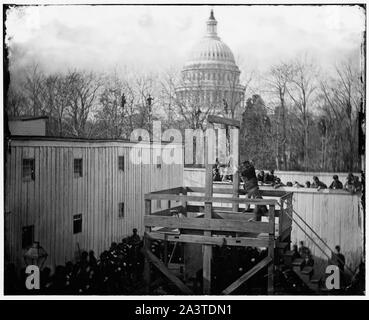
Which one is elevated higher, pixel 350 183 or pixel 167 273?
pixel 350 183

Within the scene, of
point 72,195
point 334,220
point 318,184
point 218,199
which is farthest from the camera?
point 318,184

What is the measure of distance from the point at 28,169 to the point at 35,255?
2344 mm

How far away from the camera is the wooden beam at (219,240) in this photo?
1546 cm

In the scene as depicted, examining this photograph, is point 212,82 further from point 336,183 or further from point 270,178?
point 336,183

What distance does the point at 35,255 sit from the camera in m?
14.6

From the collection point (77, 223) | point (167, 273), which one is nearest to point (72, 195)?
point (77, 223)

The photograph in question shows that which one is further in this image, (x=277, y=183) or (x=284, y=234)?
(x=277, y=183)

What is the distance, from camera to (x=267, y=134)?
2062 cm

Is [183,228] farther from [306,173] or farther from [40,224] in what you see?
[306,173]

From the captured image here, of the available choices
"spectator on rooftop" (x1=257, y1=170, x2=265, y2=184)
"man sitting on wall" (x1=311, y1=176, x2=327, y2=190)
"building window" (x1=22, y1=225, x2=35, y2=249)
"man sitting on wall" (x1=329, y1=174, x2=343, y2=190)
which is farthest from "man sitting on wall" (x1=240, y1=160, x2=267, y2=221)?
"building window" (x1=22, y1=225, x2=35, y2=249)

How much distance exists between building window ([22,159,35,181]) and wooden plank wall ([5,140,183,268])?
12 cm

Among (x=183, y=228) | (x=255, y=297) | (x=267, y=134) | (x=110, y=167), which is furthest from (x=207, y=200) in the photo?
(x=267, y=134)

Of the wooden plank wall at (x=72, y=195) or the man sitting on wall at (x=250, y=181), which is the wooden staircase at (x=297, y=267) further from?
the wooden plank wall at (x=72, y=195)

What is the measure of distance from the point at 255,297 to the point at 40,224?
6.10m
